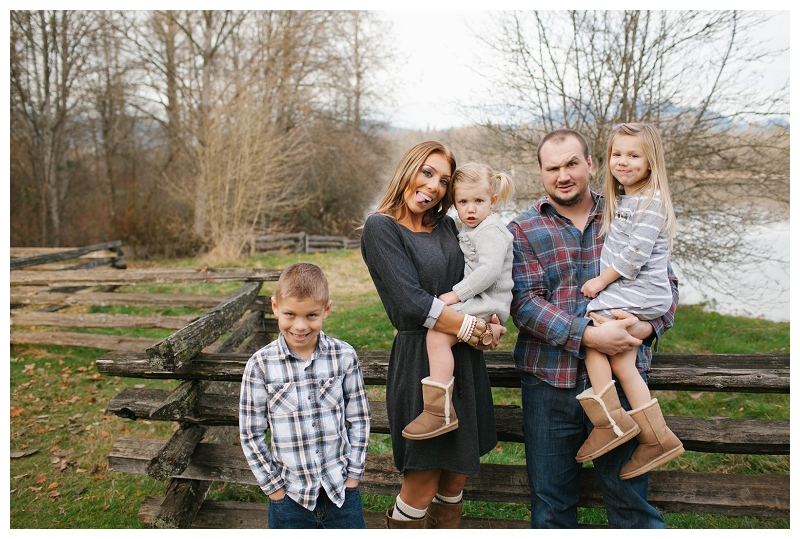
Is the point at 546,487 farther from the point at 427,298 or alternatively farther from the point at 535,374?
the point at 427,298

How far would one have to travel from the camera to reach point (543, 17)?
715 cm

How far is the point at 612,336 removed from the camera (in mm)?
2396

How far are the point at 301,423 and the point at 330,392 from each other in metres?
0.19

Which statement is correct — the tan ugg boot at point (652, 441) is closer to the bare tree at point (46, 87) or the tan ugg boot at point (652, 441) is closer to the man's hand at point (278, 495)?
the man's hand at point (278, 495)

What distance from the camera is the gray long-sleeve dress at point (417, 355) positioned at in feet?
8.05

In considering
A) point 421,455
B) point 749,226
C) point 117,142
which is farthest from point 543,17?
point 117,142

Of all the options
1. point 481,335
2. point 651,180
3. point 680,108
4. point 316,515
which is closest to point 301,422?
point 316,515

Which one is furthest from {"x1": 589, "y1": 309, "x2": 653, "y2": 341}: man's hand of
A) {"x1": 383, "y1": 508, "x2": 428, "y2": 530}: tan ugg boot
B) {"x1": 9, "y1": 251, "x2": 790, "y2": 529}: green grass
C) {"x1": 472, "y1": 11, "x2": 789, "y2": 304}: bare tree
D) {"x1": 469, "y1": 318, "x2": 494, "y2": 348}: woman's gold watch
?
{"x1": 472, "y1": 11, "x2": 789, "y2": 304}: bare tree

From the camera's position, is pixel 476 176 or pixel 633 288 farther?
pixel 476 176

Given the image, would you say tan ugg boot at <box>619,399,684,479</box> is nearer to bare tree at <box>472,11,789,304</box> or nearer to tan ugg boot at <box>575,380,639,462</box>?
tan ugg boot at <box>575,380,639,462</box>

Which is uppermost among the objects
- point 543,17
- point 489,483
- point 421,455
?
point 543,17

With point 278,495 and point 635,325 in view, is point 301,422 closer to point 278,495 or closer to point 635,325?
point 278,495

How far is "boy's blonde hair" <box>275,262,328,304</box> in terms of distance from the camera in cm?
238

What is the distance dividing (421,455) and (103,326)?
7.15 m
